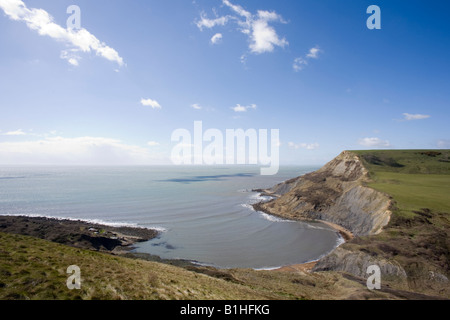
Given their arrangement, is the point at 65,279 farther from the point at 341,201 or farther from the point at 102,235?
the point at 341,201

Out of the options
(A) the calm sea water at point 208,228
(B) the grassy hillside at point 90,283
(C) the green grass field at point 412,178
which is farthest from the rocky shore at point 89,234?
(C) the green grass field at point 412,178

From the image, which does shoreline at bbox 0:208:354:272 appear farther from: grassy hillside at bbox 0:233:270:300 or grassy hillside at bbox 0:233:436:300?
grassy hillside at bbox 0:233:270:300

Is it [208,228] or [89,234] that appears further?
[208,228]

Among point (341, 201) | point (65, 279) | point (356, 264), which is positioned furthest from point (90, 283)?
point (341, 201)

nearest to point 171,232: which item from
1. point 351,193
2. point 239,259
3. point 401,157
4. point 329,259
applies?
point 239,259

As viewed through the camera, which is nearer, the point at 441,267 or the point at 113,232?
the point at 441,267

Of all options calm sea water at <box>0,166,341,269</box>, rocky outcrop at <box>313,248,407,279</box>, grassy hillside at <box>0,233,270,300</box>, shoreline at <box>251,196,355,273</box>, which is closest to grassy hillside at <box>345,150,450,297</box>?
rocky outcrop at <box>313,248,407,279</box>
